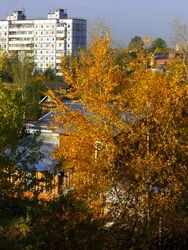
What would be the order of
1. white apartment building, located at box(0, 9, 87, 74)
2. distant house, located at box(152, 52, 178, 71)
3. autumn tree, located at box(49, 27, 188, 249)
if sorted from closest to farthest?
autumn tree, located at box(49, 27, 188, 249)
distant house, located at box(152, 52, 178, 71)
white apartment building, located at box(0, 9, 87, 74)

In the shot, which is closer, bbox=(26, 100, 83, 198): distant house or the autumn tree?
the autumn tree

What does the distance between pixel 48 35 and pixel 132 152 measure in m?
76.0

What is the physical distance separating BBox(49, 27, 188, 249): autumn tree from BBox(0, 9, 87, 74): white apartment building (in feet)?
235

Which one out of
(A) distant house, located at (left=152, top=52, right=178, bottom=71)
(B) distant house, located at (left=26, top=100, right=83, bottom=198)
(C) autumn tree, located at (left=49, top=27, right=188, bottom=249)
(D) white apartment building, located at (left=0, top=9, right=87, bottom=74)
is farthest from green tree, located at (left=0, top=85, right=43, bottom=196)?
(D) white apartment building, located at (left=0, top=9, right=87, bottom=74)

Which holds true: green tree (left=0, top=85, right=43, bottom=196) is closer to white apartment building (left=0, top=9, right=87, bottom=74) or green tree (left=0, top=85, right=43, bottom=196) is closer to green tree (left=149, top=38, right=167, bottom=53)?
green tree (left=149, top=38, right=167, bottom=53)

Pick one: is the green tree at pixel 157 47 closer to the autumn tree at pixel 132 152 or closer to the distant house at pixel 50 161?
the autumn tree at pixel 132 152

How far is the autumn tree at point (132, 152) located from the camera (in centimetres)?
1034

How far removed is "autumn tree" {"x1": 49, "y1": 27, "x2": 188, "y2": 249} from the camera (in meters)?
10.3

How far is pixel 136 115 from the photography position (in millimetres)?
11195

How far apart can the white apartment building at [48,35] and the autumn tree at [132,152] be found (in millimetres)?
71657

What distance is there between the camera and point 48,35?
8519 cm

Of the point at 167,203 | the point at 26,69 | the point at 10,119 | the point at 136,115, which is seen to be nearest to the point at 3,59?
the point at 10,119

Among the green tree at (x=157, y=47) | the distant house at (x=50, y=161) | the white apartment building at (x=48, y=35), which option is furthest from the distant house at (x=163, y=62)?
the white apartment building at (x=48, y=35)

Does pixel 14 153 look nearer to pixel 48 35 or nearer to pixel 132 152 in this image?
pixel 132 152
